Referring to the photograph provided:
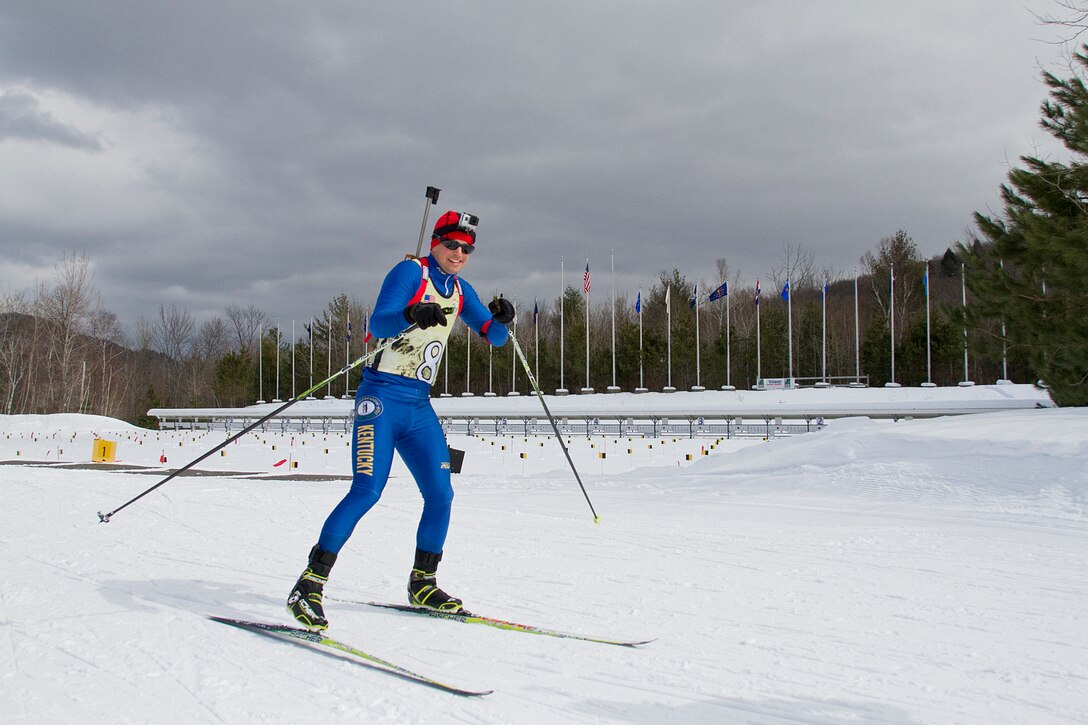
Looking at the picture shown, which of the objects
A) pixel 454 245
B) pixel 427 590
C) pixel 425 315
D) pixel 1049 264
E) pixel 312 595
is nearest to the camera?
pixel 312 595

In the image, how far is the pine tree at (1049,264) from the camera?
15.5 meters

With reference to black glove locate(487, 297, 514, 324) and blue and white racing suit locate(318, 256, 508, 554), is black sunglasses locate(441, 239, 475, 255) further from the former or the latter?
black glove locate(487, 297, 514, 324)

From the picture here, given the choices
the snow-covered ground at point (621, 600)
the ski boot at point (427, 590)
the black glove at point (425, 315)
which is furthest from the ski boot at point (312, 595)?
the black glove at point (425, 315)

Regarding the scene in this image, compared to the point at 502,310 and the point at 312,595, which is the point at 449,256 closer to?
the point at 502,310

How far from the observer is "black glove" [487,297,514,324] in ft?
15.9

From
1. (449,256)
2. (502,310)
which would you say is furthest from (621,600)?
(449,256)

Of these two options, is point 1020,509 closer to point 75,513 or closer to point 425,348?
point 425,348

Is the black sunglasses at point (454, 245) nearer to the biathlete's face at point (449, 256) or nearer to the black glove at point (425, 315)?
the biathlete's face at point (449, 256)

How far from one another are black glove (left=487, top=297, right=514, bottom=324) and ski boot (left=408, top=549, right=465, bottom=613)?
5.05ft

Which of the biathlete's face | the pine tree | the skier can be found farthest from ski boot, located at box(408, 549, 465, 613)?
the pine tree

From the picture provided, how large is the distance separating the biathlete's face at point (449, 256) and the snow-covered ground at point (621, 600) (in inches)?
82.2

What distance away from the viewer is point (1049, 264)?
1644cm

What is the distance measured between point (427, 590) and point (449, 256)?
6.70ft

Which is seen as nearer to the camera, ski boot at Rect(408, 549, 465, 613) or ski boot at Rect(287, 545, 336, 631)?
ski boot at Rect(287, 545, 336, 631)
